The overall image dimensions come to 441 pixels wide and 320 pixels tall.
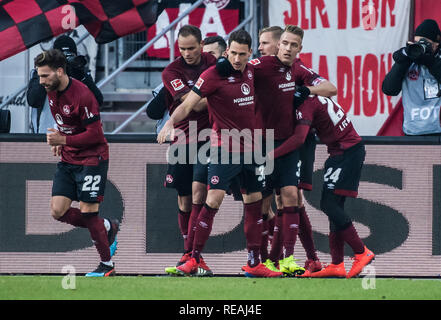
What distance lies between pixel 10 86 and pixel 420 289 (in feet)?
23.0

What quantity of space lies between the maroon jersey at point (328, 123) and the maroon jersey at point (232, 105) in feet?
1.26

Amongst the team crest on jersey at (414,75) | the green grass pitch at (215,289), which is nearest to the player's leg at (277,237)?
the green grass pitch at (215,289)

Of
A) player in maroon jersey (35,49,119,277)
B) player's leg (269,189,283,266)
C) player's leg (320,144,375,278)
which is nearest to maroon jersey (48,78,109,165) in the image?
player in maroon jersey (35,49,119,277)

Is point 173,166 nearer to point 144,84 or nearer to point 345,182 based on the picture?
point 345,182

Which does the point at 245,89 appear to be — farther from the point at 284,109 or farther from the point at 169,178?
the point at 169,178

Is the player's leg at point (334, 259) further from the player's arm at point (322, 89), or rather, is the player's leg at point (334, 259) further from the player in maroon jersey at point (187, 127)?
the player's arm at point (322, 89)

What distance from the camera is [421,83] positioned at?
8766 millimetres

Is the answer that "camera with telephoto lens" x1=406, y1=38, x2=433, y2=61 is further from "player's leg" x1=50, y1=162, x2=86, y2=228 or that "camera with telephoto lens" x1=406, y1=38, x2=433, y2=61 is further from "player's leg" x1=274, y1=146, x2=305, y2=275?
"player's leg" x1=50, y1=162, x2=86, y2=228

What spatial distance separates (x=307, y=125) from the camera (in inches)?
304

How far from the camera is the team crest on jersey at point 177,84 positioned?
790cm

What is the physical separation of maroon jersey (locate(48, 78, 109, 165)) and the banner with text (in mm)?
3410

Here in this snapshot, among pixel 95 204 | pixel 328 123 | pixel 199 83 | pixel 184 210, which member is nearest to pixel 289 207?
pixel 328 123

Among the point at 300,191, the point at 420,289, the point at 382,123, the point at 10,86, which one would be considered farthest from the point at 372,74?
the point at 10,86

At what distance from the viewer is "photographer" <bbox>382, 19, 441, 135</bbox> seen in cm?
862
